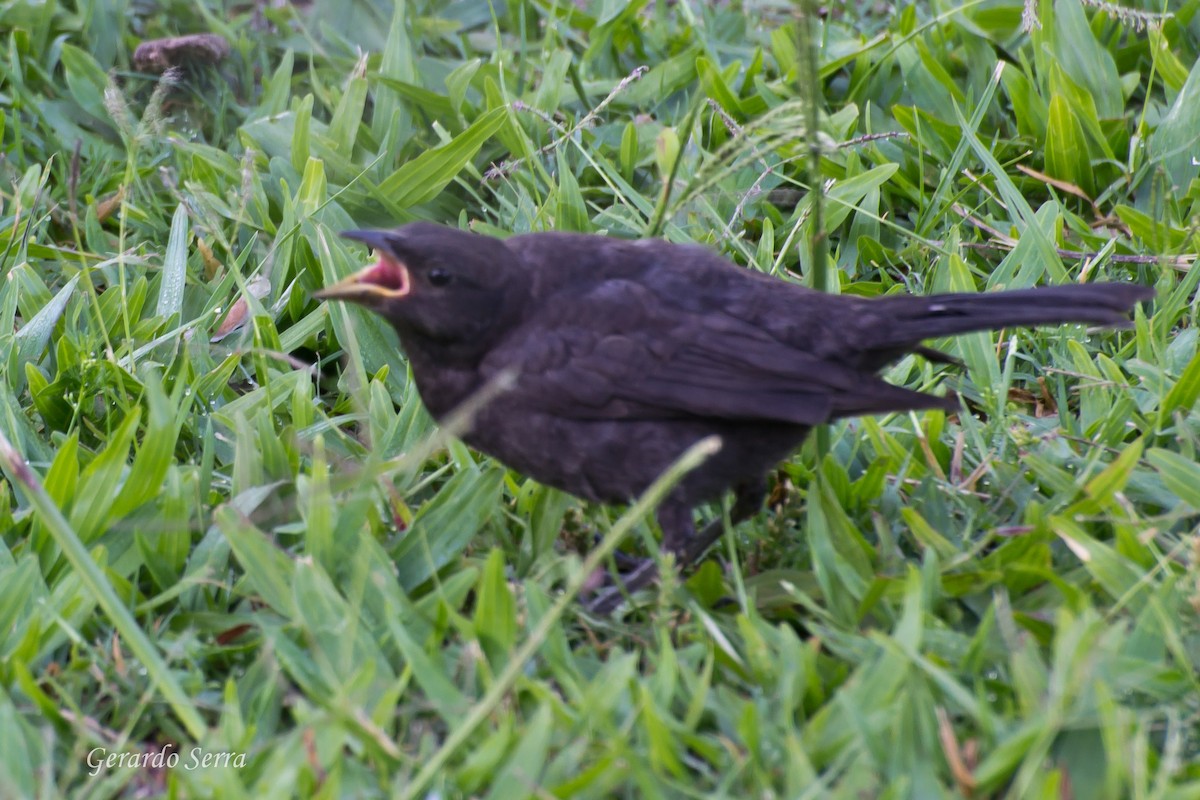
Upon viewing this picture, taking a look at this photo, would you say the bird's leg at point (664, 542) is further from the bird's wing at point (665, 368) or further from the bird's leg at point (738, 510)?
the bird's wing at point (665, 368)

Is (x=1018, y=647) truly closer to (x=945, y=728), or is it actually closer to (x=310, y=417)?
(x=945, y=728)

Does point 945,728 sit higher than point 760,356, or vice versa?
point 760,356

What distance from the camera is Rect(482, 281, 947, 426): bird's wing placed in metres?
3.37

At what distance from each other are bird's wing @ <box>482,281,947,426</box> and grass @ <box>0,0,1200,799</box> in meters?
0.31

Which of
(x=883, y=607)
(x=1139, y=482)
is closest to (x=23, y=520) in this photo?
(x=883, y=607)

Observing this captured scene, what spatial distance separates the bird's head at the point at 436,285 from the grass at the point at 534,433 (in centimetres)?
33

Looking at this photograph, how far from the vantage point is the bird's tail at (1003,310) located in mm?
3361

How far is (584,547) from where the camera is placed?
379cm

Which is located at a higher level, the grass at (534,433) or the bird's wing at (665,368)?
the bird's wing at (665,368)

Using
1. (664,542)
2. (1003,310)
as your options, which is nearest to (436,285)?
(664,542)

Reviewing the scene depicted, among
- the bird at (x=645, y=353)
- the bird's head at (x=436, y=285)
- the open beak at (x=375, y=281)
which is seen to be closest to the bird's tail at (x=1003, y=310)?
the bird at (x=645, y=353)

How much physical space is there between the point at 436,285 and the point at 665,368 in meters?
0.61

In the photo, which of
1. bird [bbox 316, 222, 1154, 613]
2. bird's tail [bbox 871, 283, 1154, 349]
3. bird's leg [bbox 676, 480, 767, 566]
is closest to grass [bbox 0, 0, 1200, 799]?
bird's leg [bbox 676, 480, 767, 566]

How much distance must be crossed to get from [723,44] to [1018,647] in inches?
144
